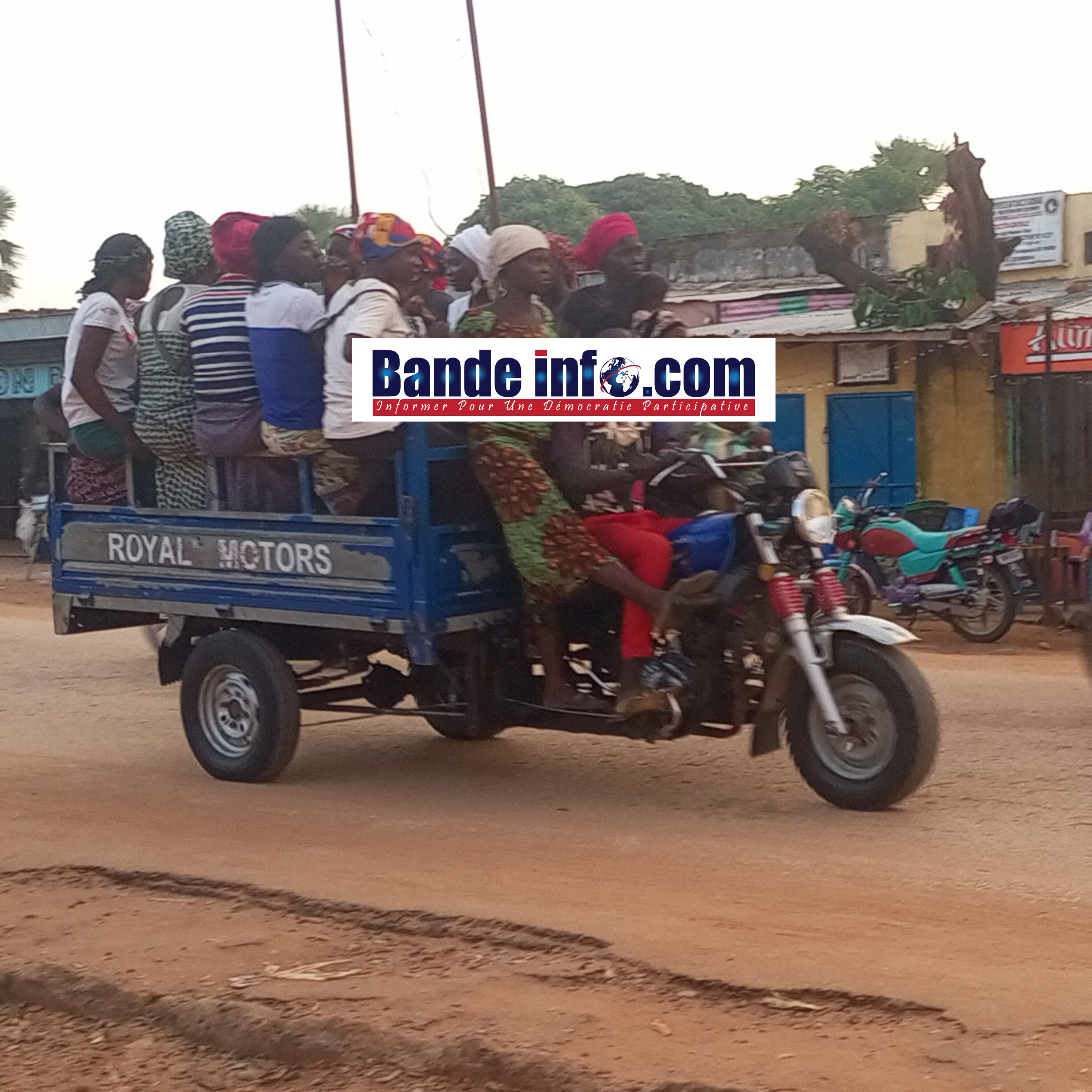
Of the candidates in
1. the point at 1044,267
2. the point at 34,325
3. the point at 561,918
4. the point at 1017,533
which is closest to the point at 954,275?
the point at 1017,533

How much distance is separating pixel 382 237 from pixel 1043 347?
394 inches

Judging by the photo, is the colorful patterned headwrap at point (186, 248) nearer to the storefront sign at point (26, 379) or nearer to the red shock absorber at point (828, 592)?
the red shock absorber at point (828, 592)

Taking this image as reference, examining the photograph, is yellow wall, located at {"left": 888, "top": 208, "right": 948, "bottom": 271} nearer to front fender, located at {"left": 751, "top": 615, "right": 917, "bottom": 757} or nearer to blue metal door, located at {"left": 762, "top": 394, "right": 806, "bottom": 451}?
blue metal door, located at {"left": 762, "top": 394, "right": 806, "bottom": 451}

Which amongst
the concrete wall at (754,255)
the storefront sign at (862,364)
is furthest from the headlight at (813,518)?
the concrete wall at (754,255)

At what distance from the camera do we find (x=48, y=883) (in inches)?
210

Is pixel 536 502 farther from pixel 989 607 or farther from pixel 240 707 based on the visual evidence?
pixel 989 607

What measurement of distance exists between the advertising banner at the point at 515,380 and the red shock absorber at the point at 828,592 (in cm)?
103

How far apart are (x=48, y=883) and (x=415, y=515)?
186cm

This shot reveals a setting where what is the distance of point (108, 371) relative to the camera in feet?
23.3

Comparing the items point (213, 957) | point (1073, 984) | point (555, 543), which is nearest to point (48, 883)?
point (213, 957)

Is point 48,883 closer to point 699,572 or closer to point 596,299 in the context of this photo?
point 699,572

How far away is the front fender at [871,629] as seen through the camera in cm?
546

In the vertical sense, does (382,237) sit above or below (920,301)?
below

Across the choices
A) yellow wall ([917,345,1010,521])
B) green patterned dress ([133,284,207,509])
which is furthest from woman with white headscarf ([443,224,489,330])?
yellow wall ([917,345,1010,521])
